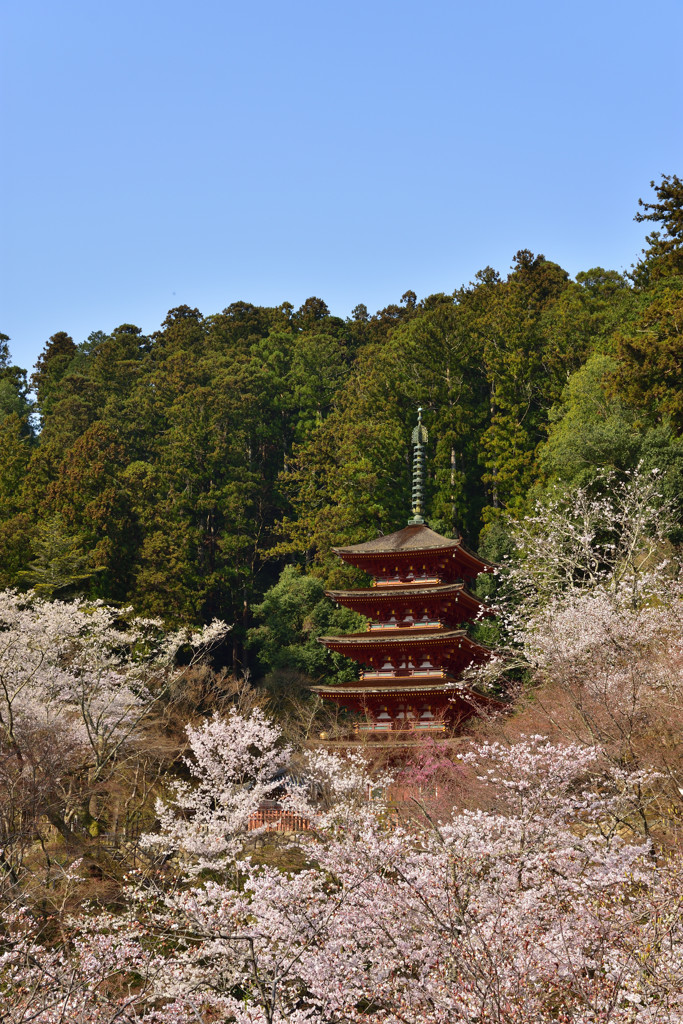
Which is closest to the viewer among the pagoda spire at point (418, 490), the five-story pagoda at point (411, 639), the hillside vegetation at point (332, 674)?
the hillside vegetation at point (332, 674)

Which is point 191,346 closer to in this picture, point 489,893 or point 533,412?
point 533,412

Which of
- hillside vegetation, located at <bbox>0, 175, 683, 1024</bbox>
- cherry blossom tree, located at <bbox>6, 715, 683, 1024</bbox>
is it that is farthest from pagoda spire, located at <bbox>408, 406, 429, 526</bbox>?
cherry blossom tree, located at <bbox>6, 715, 683, 1024</bbox>

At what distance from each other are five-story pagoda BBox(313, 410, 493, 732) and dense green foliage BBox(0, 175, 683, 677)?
781 centimetres

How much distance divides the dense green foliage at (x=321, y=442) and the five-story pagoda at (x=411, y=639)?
7808 mm

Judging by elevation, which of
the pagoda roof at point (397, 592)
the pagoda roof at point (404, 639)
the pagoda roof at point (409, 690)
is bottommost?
the pagoda roof at point (409, 690)

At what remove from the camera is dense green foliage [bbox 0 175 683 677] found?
33.6 metres

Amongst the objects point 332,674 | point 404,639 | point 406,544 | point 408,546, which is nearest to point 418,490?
point 406,544

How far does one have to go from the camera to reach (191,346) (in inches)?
2158

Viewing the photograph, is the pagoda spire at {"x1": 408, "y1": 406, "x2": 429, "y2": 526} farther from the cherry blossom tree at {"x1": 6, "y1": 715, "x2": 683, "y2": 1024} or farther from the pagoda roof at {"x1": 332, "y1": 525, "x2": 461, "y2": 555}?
the cherry blossom tree at {"x1": 6, "y1": 715, "x2": 683, "y2": 1024}

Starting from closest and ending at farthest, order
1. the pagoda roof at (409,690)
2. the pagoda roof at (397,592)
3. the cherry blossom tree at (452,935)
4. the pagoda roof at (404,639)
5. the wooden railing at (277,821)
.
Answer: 1. the cherry blossom tree at (452,935)
2. the wooden railing at (277,821)
3. the pagoda roof at (409,690)
4. the pagoda roof at (404,639)
5. the pagoda roof at (397,592)

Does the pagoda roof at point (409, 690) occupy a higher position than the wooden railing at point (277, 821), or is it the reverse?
the pagoda roof at point (409, 690)

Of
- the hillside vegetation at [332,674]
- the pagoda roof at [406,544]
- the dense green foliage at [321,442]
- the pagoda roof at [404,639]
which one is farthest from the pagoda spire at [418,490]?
the dense green foliage at [321,442]

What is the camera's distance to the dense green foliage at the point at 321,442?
33.6m

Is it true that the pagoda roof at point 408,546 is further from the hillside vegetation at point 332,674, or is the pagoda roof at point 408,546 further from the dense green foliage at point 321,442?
the dense green foliage at point 321,442
